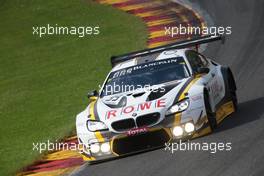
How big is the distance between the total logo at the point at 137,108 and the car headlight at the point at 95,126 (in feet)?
0.52

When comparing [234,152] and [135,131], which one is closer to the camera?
[234,152]

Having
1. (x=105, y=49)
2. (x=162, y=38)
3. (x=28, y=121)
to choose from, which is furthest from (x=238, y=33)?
(x=28, y=121)

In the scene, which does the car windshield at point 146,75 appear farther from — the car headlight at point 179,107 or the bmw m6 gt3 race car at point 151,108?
the car headlight at point 179,107

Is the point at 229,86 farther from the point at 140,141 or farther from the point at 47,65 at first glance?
the point at 47,65

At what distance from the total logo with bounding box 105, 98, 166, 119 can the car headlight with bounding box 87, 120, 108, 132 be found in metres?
0.16

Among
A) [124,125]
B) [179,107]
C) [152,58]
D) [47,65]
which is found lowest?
[124,125]

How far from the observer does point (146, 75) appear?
1277 cm

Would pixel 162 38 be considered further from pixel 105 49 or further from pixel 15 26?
pixel 15 26

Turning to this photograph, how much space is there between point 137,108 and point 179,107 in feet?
2.04

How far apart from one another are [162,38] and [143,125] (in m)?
9.95

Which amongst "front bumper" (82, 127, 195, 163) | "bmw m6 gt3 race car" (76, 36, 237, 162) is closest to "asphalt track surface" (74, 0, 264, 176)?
"front bumper" (82, 127, 195, 163)

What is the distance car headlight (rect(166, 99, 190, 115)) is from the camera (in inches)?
453

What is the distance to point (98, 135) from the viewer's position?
460 inches

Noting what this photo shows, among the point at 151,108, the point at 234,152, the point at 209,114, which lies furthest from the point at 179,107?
the point at 234,152
